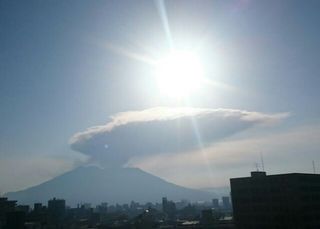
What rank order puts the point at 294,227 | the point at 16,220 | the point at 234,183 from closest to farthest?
the point at 294,227 < the point at 234,183 < the point at 16,220

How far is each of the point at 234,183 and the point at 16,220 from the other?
359 feet

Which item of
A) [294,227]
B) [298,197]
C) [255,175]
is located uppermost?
[255,175]

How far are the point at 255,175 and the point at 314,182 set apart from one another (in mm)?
19199

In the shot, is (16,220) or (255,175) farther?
(16,220)

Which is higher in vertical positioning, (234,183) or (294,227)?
(234,183)

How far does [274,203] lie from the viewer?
421 feet

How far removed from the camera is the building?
417ft

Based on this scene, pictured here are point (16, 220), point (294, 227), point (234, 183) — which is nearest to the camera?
point (294, 227)

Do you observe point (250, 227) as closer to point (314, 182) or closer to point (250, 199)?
point (250, 199)

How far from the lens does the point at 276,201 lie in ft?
421

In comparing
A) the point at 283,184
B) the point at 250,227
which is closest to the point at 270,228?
the point at 250,227

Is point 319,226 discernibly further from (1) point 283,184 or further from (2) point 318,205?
(1) point 283,184

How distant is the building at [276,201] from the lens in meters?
127

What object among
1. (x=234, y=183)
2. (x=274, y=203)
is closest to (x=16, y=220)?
(x=234, y=183)
